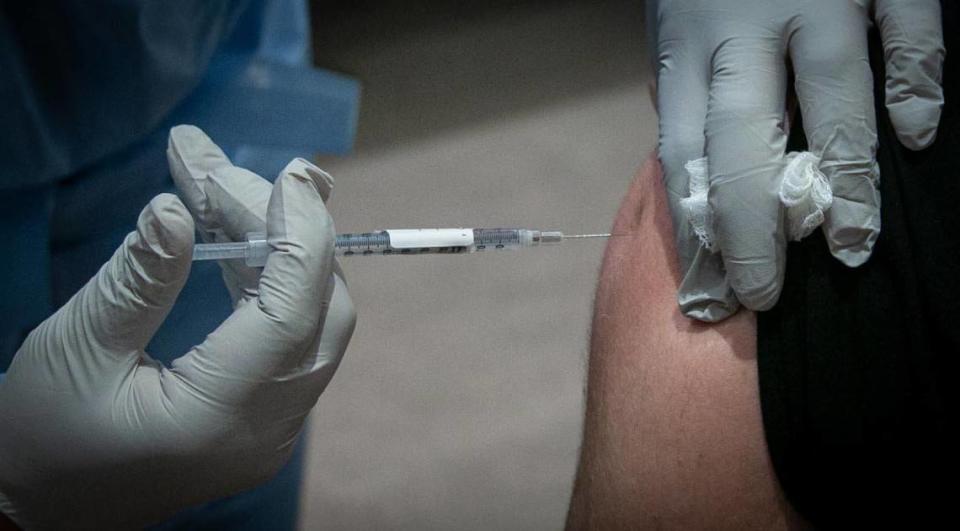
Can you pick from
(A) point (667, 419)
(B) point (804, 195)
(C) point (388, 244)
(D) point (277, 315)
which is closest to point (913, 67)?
(B) point (804, 195)

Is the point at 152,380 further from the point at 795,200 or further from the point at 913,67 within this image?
the point at 913,67

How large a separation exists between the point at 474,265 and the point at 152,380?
4.05 feet

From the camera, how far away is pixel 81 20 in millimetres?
953

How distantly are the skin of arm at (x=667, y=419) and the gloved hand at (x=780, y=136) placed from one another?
41 millimetres

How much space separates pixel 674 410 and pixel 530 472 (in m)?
0.98

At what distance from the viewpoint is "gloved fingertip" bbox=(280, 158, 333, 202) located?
41.8 inches

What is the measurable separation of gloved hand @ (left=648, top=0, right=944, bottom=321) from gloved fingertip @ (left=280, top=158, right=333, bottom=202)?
1.31 feet

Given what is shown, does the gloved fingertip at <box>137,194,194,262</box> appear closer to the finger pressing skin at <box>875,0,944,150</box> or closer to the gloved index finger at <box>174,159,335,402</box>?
the gloved index finger at <box>174,159,335,402</box>

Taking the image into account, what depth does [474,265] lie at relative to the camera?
2223 mm

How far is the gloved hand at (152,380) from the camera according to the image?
1.01 m

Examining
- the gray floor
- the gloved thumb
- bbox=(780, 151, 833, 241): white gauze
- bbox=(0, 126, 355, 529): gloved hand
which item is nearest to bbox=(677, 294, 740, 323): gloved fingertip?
bbox=(780, 151, 833, 241): white gauze

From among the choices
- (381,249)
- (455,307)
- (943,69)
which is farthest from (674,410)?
(455,307)

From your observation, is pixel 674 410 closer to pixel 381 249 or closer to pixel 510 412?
pixel 381 249

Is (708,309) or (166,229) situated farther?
(708,309)
